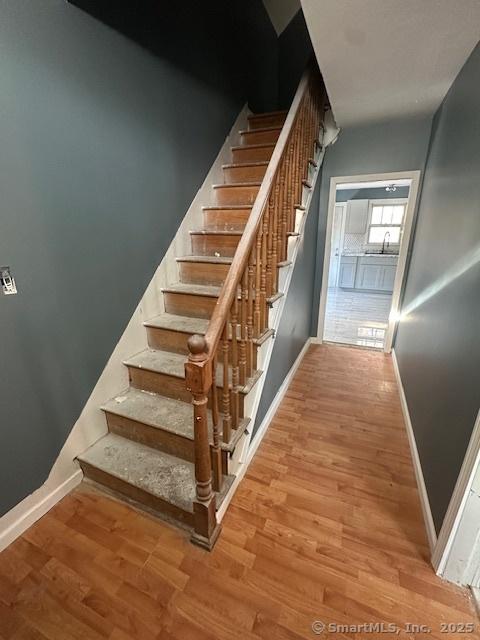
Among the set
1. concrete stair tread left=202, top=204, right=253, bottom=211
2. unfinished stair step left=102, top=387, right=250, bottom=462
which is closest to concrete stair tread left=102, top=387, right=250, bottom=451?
unfinished stair step left=102, top=387, right=250, bottom=462

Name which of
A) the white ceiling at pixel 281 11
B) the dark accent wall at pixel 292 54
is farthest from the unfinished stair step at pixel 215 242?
the white ceiling at pixel 281 11

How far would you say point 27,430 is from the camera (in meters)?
1.32

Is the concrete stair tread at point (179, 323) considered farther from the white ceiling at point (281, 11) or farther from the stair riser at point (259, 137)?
the white ceiling at point (281, 11)

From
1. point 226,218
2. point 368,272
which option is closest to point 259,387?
point 226,218

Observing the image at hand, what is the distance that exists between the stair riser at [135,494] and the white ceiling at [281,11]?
4.66m

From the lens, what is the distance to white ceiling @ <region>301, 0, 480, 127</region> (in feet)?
4.41

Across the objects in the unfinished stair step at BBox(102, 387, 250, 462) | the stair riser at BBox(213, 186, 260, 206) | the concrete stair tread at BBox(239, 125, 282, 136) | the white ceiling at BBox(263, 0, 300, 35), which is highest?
the white ceiling at BBox(263, 0, 300, 35)

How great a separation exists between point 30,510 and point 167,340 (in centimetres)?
112

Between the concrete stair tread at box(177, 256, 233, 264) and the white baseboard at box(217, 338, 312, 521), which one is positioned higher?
the concrete stair tread at box(177, 256, 233, 264)

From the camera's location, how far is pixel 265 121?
115 inches

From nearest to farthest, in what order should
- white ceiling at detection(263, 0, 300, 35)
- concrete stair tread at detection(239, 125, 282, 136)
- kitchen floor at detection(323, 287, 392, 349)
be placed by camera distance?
concrete stair tread at detection(239, 125, 282, 136) < white ceiling at detection(263, 0, 300, 35) < kitchen floor at detection(323, 287, 392, 349)

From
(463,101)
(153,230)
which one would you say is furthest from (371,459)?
(463,101)

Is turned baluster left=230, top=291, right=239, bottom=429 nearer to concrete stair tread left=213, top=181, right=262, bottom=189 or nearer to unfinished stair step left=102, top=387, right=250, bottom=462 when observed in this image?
unfinished stair step left=102, top=387, right=250, bottom=462

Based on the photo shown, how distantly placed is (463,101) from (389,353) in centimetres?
238
